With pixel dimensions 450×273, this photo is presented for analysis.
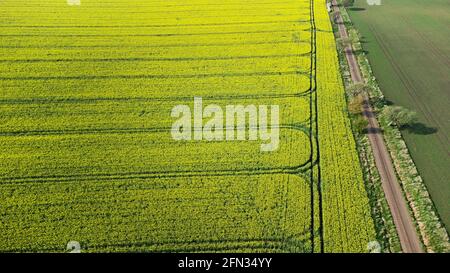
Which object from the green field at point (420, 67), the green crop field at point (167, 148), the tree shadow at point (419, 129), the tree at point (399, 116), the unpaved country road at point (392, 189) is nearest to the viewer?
the unpaved country road at point (392, 189)

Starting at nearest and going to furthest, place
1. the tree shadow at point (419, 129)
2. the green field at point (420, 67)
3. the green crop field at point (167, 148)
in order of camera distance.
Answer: the green crop field at point (167, 148) < the green field at point (420, 67) < the tree shadow at point (419, 129)

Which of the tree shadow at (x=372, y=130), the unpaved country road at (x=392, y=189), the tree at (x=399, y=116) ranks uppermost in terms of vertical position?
the tree at (x=399, y=116)

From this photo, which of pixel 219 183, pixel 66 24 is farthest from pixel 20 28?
pixel 219 183

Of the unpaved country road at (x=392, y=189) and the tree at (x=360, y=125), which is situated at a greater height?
the tree at (x=360, y=125)

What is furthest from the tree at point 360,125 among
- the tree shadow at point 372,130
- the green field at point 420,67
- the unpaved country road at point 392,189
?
the green field at point 420,67

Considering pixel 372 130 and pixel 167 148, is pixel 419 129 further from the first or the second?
pixel 167 148

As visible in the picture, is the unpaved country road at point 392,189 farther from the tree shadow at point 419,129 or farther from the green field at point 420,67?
the tree shadow at point 419,129

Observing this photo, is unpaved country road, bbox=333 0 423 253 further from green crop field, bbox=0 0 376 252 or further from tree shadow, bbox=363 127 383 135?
green crop field, bbox=0 0 376 252

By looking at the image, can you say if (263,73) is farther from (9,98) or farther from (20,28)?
(20,28)

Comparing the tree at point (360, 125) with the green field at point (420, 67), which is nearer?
the green field at point (420, 67)
